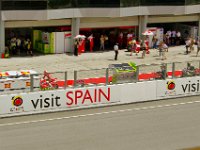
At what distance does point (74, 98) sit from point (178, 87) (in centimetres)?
572

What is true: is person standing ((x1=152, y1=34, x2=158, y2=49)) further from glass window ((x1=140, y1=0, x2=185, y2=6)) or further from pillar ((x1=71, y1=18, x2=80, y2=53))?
pillar ((x1=71, y1=18, x2=80, y2=53))

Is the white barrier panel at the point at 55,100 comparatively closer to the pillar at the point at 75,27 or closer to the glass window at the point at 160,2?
the pillar at the point at 75,27

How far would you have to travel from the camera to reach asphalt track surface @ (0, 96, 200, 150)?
17.1m

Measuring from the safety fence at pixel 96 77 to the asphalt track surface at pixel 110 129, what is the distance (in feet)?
4.04

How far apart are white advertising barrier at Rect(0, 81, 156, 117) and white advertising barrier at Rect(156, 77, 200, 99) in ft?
1.49

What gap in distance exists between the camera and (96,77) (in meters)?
23.0

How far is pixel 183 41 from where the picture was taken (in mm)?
45812

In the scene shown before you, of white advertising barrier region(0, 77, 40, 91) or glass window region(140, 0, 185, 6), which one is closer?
white advertising barrier region(0, 77, 40, 91)

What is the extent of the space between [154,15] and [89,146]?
1067 inches

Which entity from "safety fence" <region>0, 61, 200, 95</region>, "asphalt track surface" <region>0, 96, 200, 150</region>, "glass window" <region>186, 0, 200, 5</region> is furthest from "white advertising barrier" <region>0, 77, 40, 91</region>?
"glass window" <region>186, 0, 200, 5</region>

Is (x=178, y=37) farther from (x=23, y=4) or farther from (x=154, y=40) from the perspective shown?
(x=23, y=4)

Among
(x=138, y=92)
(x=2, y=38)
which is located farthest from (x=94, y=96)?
(x=2, y=38)

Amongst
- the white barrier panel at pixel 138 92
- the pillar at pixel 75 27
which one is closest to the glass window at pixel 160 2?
the pillar at pixel 75 27

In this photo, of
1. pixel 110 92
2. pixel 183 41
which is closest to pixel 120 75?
pixel 110 92
